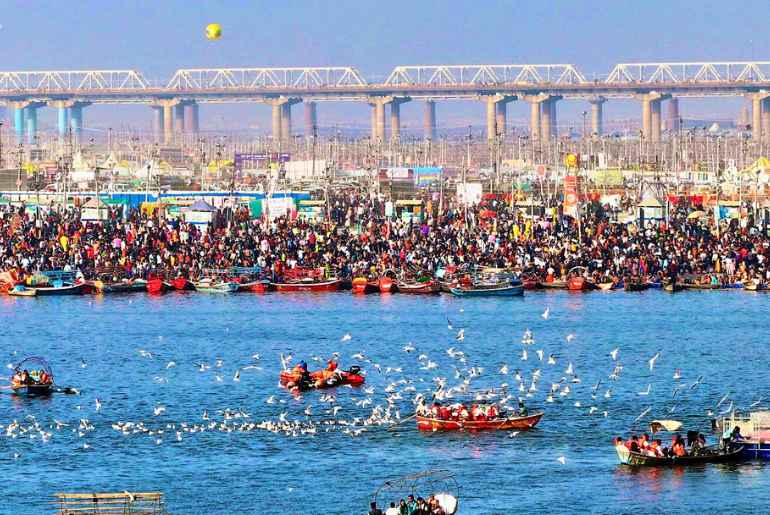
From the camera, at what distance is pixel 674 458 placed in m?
56.4

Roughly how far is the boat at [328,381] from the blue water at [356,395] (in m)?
0.79

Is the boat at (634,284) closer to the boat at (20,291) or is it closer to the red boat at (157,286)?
the red boat at (157,286)

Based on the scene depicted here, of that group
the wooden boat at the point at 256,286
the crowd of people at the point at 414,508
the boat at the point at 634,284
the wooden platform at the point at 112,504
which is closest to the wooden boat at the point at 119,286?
the wooden boat at the point at 256,286

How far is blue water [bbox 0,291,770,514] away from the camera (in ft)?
177

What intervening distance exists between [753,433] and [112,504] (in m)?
22.0

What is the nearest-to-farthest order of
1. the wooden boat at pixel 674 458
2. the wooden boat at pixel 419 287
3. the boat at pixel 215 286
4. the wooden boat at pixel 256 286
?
the wooden boat at pixel 674 458 → the wooden boat at pixel 419 287 → the boat at pixel 215 286 → the wooden boat at pixel 256 286

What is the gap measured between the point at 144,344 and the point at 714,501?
156ft

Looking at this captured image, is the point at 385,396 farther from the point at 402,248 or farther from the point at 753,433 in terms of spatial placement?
the point at 402,248

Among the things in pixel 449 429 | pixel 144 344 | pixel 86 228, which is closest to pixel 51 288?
pixel 86 228

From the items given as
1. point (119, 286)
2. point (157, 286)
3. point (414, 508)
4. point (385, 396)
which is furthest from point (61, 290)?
point (414, 508)

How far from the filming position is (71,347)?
9238 cm

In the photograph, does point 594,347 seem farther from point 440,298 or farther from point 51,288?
point 51,288

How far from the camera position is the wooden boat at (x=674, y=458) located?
185ft

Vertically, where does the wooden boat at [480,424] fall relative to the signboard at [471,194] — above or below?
below
